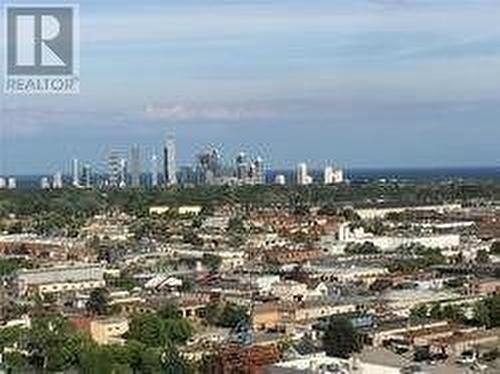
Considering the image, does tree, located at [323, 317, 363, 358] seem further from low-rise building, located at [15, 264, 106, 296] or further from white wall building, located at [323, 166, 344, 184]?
white wall building, located at [323, 166, 344, 184]

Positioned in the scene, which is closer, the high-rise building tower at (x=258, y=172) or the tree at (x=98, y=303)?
the tree at (x=98, y=303)

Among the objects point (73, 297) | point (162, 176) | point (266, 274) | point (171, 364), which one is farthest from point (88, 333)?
point (162, 176)

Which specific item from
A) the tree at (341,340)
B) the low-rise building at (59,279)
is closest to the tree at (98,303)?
the low-rise building at (59,279)

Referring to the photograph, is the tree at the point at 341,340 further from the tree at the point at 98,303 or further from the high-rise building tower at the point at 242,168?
the high-rise building tower at the point at 242,168

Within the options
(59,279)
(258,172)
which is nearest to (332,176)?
(258,172)

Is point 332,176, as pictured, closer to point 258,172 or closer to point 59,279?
point 258,172

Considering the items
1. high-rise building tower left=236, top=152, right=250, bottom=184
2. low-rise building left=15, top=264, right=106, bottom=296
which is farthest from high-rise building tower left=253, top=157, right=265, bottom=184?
low-rise building left=15, top=264, right=106, bottom=296
